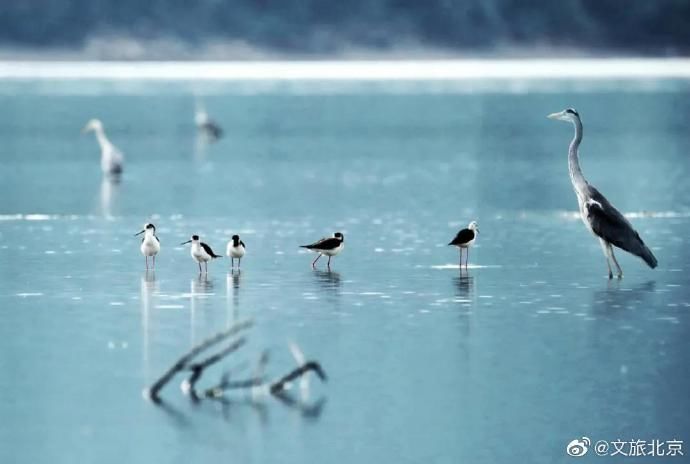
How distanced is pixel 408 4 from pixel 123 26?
27.3 metres

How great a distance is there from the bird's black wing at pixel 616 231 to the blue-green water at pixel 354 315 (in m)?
0.31

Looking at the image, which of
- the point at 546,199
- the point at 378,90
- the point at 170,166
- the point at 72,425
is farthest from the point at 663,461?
the point at 378,90

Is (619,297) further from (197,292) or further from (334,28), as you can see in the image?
(334,28)

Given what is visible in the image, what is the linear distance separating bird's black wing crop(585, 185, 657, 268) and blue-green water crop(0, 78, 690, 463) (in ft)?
1.01

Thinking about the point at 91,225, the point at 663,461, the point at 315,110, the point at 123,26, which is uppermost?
the point at 123,26

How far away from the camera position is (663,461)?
12.5 m

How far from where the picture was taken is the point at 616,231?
20.4 m

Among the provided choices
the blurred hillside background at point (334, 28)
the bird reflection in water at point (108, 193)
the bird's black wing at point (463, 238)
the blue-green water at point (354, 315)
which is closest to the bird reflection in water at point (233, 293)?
the blue-green water at point (354, 315)

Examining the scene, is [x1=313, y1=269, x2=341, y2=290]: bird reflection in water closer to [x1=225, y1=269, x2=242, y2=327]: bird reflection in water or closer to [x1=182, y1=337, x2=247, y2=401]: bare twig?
[x1=225, y1=269, x2=242, y2=327]: bird reflection in water

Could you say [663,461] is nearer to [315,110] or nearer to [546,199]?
[546,199]

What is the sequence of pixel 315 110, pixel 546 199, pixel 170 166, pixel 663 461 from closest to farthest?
pixel 663 461 < pixel 546 199 < pixel 170 166 < pixel 315 110

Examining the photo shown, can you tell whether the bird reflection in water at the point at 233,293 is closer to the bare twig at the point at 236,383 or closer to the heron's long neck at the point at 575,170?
the bare twig at the point at 236,383

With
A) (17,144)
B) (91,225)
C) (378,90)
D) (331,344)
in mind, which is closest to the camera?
(331,344)

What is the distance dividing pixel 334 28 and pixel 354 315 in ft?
523
